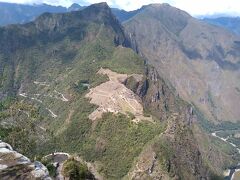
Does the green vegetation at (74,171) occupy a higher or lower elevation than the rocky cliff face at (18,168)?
lower

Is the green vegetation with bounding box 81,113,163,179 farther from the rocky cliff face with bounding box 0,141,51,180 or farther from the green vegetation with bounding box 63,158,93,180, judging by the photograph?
the rocky cliff face with bounding box 0,141,51,180

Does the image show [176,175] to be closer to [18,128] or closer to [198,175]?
[198,175]

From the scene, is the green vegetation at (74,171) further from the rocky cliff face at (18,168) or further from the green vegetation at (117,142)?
the green vegetation at (117,142)

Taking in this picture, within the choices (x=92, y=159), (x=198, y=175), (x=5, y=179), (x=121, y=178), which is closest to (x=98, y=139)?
(x=92, y=159)

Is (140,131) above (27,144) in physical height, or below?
below

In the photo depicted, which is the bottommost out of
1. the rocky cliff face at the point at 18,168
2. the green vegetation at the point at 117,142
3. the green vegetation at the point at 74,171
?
the green vegetation at the point at 117,142

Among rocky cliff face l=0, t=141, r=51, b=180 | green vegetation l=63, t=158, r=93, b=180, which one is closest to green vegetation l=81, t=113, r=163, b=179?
green vegetation l=63, t=158, r=93, b=180

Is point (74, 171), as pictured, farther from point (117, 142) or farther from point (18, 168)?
point (117, 142)

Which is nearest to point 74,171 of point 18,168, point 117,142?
point 18,168

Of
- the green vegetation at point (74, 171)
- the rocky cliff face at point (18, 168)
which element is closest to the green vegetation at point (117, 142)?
the green vegetation at point (74, 171)
